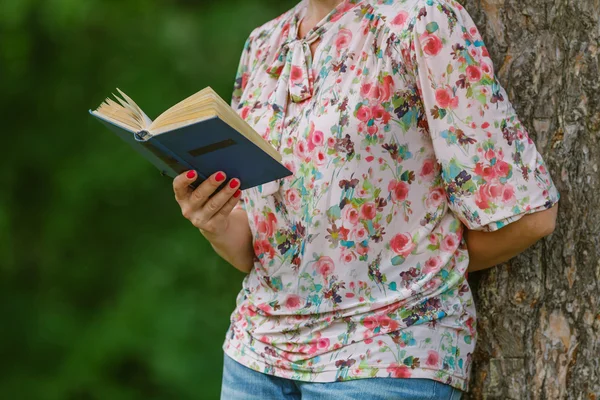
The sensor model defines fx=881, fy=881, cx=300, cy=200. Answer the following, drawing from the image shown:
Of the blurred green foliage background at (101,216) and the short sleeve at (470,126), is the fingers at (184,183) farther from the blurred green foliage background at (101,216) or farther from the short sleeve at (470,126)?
the blurred green foliage background at (101,216)

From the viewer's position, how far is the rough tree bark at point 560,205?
1752 millimetres

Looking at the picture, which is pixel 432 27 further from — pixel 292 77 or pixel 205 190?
pixel 205 190

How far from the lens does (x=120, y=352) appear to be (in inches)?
174

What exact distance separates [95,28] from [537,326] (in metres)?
3.38

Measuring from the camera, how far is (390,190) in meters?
1.62

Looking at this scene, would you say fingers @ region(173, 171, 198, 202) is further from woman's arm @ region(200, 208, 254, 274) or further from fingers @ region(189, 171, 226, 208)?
woman's arm @ region(200, 208, 254, 274)

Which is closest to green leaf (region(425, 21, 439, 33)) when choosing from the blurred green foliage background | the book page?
the book page

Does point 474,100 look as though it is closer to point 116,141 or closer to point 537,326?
point 537,326

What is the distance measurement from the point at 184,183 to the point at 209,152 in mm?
113

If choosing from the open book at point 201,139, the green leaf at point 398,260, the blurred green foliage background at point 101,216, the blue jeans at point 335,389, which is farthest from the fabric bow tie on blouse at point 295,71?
the blurred green foliage background at point 101,216

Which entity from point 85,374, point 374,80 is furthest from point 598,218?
point 85,374

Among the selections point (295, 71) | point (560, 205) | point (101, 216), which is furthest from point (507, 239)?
point (101, 216)

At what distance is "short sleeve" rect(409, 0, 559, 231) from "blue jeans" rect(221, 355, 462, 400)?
31cm

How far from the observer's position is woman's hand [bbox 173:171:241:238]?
5.33 feet
